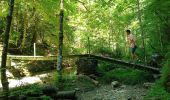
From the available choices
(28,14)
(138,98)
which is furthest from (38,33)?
(138,98)

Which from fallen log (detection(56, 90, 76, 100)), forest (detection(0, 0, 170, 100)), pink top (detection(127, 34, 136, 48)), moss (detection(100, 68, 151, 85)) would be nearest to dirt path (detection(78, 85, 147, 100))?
forest (detection(0, 0, 170, 100))

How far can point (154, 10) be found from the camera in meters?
19.1

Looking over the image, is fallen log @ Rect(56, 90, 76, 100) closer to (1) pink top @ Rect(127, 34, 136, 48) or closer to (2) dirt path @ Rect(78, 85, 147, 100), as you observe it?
(2) dirt path @ Rect(78, 85, 147, 100)

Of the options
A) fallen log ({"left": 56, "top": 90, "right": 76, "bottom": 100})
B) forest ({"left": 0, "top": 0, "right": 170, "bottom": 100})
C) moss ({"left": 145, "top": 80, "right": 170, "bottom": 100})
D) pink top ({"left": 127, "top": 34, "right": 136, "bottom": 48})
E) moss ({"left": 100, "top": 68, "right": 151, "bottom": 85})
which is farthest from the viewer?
moss ({"left": 100, "top": 68, "right": 151, "bottom": 85})

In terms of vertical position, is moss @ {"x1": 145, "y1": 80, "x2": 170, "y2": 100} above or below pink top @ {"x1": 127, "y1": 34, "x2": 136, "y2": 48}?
below

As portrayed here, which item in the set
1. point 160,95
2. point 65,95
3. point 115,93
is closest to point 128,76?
point 115,93

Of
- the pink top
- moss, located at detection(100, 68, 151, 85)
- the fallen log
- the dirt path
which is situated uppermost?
the pink top

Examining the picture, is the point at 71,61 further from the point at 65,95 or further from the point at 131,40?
the point at 65,95

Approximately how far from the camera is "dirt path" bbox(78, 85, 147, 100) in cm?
1368

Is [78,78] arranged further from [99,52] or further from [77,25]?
[77,25]

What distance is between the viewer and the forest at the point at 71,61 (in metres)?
11.6

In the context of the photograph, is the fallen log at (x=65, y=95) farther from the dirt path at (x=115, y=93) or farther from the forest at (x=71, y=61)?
the dirt path at (x=115, y=93)

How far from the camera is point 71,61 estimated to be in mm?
26562

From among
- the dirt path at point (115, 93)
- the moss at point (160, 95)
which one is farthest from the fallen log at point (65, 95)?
the moss at point (160, 95)
